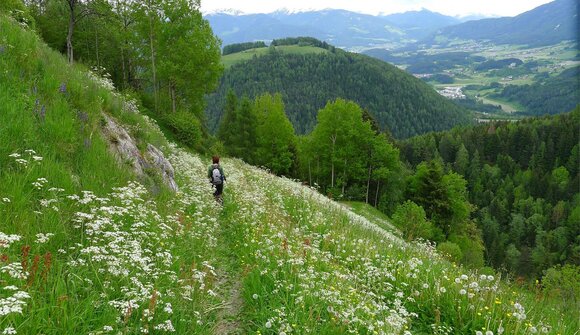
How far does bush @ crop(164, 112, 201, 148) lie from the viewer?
1367 inches

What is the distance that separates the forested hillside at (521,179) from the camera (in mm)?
106438

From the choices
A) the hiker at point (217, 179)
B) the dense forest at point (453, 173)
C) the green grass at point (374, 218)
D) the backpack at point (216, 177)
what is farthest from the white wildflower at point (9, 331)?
the green grass at point (374, 218)

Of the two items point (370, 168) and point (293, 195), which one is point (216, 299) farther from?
point (370, 168)

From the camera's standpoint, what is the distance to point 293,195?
51.3ft

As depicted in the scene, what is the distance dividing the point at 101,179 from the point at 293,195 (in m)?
8.98

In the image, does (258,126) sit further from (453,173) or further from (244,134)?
(453,173)

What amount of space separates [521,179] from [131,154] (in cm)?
15763

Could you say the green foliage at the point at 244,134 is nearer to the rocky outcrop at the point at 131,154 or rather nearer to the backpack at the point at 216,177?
the backpack at the point at 216,177

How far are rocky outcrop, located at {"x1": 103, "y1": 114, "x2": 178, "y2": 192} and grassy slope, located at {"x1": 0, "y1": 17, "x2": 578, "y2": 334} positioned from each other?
60 cm

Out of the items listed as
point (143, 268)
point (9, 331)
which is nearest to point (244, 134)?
point (143, 268)

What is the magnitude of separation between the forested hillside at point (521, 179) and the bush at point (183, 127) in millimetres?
86801

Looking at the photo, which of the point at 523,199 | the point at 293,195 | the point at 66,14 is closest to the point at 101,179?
the point at 293,195

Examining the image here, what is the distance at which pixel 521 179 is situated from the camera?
138 metres

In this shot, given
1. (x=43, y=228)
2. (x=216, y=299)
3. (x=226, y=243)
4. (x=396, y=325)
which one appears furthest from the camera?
(x=226, y=243)
